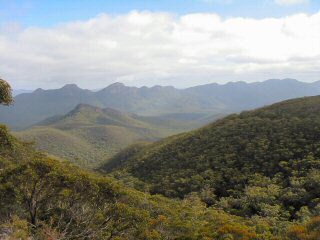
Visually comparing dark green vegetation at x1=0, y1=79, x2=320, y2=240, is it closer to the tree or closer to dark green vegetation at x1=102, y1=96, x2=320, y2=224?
dark green vegetation at x1=102, y1=96, x2=320, y2=224

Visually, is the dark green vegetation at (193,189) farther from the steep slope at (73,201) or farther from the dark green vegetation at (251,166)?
the dark green vegetation at (251,166)

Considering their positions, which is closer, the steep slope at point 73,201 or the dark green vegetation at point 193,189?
the steep slope at point 73,201

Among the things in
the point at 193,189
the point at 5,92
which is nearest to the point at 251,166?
the point at 193,189

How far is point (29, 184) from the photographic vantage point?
25297 mm

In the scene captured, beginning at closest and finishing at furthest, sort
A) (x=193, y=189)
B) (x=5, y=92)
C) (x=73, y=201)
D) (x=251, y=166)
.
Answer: (x=5, y=92)
(x=73, y=201)
(x=193, y=189)
(x=251, y=166)

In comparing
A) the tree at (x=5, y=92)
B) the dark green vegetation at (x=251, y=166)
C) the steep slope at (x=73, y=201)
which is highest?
the tree at (x=5, y=92)

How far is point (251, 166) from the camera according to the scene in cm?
7700

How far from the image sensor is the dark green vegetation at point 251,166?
61.1 m

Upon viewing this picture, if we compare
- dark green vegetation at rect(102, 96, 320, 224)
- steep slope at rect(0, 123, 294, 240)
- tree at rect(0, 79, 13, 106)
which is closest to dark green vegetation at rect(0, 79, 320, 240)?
steep slope at rect(0, 123, 294, 240)

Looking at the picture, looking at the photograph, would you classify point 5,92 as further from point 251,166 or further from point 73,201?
point 251,166

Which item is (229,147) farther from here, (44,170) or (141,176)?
(44,170)

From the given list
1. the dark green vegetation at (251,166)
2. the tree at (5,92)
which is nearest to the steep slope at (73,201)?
the tree at (5,92)

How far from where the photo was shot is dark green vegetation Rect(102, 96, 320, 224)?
6106 centimetres

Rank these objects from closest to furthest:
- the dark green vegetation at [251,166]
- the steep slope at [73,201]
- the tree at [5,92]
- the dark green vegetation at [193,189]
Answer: the tree at [5,92], the steep slope at [73,201], the dark green vegetation at [193,189], the dark green vegetation at [251,166]
